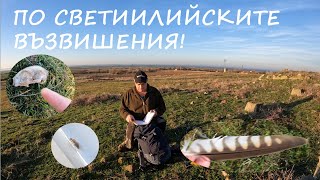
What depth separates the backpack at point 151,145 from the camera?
6.71 metres

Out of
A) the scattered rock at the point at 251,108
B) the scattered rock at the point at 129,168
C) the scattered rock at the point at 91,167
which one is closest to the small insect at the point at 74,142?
the scattered rock at the point at 91,167

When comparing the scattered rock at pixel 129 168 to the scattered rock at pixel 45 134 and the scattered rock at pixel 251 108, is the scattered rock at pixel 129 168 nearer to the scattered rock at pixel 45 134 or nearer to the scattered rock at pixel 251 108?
the scattered rock at pixel 45 134

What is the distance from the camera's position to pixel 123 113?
7.11 meters

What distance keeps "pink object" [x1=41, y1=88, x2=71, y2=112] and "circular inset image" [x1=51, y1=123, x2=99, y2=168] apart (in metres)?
2.29

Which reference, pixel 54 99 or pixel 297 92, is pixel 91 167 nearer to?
pixel 54 99

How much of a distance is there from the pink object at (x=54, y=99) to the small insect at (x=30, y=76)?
1.05 feet

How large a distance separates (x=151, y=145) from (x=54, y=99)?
495cm

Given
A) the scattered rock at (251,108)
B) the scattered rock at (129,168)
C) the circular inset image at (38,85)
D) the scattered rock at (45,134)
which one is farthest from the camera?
the circular inset image at (38,85)

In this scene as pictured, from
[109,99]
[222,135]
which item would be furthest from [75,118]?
[222,135]

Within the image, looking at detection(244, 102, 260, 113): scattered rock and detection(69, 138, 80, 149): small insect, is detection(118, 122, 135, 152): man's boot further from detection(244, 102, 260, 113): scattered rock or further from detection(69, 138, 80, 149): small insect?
detection(244, 102, 260, 113): scattered rock

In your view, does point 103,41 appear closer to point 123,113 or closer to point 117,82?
point 123,113

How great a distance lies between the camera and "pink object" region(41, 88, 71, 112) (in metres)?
10.6

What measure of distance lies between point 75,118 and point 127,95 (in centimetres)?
330

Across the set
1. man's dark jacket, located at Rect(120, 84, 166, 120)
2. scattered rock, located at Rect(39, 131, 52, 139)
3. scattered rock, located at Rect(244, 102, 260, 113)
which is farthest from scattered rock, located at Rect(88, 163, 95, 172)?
scattered rock, located at Rect(244, 102, 260, 113)
